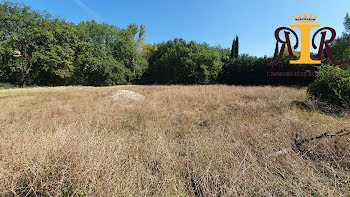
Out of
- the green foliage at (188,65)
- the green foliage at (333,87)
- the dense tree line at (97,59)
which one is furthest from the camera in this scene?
the green foliage at (188,65)

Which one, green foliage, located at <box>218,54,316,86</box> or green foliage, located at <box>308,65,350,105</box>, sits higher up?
green foliage, located at <box>218,54,316,86</box>

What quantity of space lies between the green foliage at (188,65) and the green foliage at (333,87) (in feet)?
48.6

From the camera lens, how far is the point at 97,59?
894 inches

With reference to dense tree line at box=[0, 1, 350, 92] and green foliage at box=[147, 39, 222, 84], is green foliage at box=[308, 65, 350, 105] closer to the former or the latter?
dense tree line at box=[0, 1, 350, 92]

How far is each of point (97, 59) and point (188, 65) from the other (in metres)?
15.3

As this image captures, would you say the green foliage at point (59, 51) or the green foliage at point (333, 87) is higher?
the green foliage at point (59, 51)

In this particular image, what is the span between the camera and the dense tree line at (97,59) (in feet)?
56.4

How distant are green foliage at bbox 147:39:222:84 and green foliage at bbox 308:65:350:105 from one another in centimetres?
1480

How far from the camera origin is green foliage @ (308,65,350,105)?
16.8ft

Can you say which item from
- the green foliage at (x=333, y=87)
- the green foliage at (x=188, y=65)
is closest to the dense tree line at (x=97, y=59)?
the green foliage at (x=188, y=65)

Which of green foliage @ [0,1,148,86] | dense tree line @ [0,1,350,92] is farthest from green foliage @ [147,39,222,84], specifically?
green foliage @ [0,1,148,86]

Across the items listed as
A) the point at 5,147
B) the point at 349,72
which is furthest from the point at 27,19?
the point at 349,72

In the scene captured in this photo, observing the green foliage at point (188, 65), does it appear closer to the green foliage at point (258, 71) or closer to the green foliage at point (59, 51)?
the green foliage at point (258, 71)

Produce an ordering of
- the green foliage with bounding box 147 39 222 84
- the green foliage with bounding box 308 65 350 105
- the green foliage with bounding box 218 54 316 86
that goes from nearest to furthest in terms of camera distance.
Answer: the green foliage with bounding box 308 65 350 105 < the green foliage with bounding box 218 54 316 86 < the green foliage with bounding box 147 39 222 84
